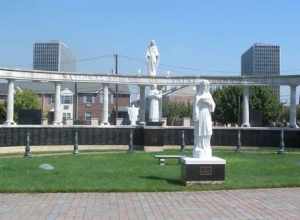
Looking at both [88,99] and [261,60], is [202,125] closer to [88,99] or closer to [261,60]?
[88,99]

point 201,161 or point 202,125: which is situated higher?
point 202,125

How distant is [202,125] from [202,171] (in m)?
1.41

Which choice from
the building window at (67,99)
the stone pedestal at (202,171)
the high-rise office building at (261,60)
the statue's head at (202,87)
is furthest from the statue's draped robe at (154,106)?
the high-rise office building at (261,60)

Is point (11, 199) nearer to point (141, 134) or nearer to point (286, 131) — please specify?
point (141, 134)

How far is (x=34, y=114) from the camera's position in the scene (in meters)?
39.3

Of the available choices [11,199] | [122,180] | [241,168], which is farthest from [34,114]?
[11,199]

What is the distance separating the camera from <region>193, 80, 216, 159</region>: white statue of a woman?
15.9m

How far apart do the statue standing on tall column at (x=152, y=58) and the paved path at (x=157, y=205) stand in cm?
2787

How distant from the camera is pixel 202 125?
53.2 feet

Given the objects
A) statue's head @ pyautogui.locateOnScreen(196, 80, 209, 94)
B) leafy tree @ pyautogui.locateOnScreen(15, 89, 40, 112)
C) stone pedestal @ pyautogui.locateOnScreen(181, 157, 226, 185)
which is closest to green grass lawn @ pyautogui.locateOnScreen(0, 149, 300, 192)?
stone pedestal @ pyautogui.locateOnScreen(181, 157, 226, 185)

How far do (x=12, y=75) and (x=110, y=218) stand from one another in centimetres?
2765

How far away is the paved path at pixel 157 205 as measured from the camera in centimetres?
1094

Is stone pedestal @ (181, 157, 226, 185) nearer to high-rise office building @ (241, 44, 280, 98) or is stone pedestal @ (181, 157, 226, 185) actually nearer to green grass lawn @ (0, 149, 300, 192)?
green grass lawn @ (0, 149, 300, 192)

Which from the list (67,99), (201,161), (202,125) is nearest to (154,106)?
(202,125)
